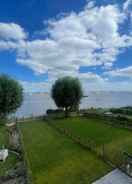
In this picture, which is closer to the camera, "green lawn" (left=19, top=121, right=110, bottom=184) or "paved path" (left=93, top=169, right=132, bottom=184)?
"paved path" (left=93, top=169, right=132, bottom=184)

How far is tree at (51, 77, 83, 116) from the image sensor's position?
28578 millimetres

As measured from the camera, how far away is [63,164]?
373 inches

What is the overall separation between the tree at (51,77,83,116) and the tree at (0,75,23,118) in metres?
Result: 6.74

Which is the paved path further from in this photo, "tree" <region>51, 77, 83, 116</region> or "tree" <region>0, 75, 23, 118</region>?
"tree" <region>51, 77, 83, 116</region>

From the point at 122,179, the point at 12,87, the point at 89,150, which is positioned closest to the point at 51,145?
the point at 89,150

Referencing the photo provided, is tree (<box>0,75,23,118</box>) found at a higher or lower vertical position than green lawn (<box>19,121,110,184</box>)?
higher

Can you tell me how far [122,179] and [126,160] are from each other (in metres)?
1.39

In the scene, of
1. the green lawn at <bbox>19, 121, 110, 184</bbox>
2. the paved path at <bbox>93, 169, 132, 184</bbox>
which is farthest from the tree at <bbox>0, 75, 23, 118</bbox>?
the paved path at <bbox>93, 169, 132, 184</bbox>

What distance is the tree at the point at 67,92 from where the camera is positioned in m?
28.6

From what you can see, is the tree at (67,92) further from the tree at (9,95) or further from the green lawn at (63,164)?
the green lawn at (63,164)

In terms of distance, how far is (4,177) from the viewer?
850cm

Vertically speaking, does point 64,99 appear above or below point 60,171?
above

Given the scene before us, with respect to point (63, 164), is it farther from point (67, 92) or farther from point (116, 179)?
point (67, 92)

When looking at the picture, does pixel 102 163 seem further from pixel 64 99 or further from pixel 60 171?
pixel 64 99
